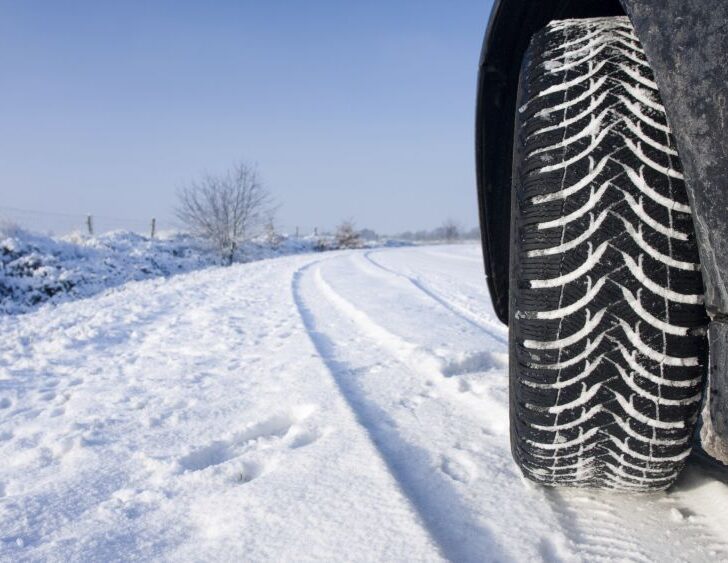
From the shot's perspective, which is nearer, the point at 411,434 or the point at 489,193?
the point at 411,434

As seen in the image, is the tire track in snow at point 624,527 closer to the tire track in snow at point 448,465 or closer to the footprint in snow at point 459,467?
the tire track in snow at point 448,465

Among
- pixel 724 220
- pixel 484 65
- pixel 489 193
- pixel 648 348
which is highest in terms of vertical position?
pixel 484 65

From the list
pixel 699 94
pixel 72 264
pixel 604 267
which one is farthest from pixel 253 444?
pixel 72 264

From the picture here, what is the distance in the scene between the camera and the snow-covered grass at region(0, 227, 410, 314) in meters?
10.6

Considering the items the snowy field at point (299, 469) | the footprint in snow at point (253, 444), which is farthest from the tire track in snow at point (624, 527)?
the footprint in snow at point (253, 444)

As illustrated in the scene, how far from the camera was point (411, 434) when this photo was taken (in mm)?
1423

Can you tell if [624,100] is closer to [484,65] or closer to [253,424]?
[484,65]

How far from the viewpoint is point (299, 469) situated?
1227mm

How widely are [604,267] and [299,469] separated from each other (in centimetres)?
89

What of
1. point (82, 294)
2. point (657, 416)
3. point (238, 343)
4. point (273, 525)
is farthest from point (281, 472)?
point (82, 294)

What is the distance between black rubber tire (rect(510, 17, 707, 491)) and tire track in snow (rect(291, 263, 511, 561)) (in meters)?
0.24

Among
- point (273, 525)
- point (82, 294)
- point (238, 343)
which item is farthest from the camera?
point (82, 294)

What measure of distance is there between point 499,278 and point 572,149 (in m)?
0.86

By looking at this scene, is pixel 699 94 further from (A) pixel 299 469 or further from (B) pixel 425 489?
(A) pixel 299 469
